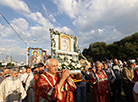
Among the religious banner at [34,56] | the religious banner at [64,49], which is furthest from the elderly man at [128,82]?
the religious banner at [34,56]

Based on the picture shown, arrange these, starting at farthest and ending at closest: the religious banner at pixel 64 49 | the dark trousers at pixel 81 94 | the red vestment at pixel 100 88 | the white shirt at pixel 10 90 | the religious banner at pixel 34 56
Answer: the religious banner at pixel 34 56, the religious banner at pixel 64 49, the dark trousers at pixel 81 94, the red vestment at pixel 100 88, the white shirt at pixel 10 90

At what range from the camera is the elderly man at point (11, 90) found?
320cm

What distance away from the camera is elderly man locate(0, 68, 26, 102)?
126 inches

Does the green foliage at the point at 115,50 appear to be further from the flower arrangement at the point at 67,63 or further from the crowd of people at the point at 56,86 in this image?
the flower arrangement at the point at 67,63

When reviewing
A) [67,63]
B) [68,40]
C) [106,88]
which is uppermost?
[68,40]

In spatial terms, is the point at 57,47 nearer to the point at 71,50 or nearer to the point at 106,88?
the point at 71,50

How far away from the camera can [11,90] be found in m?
3.37

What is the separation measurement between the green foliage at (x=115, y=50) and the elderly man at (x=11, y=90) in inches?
1032

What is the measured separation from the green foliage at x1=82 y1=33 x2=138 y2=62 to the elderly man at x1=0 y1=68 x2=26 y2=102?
26.2m

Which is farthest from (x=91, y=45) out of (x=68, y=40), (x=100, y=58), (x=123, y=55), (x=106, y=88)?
(x=106, y=88)

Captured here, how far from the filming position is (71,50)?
6.20 metres

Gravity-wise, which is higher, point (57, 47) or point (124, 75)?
point (57, 47)

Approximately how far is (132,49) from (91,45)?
50.6 ft

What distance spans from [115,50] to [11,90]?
3107cm
